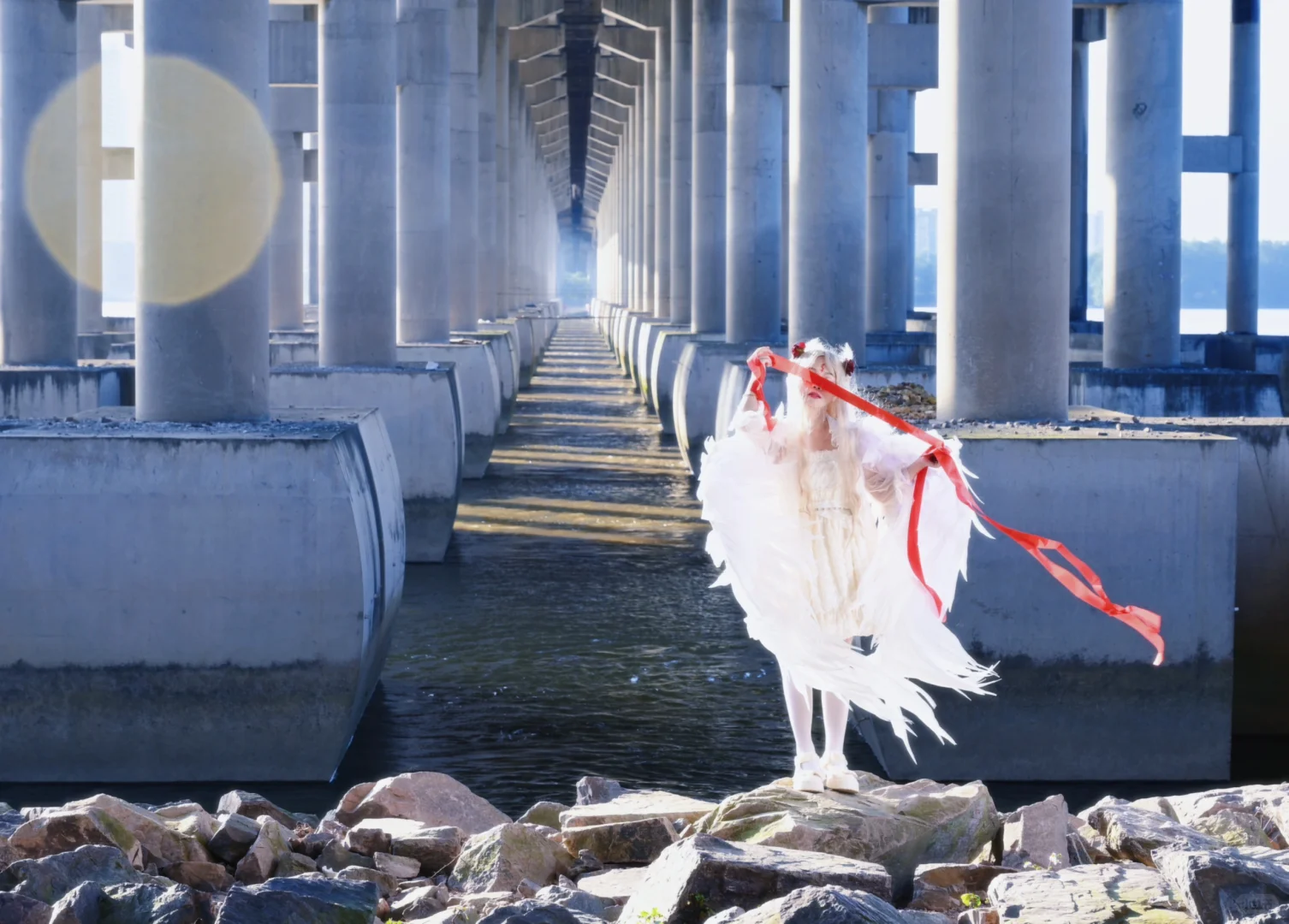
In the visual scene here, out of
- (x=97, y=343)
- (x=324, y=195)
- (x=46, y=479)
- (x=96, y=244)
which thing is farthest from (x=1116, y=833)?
(x=96, y=244)

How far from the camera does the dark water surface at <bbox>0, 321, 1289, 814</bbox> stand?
9.06 meters

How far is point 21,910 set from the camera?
5473 mm

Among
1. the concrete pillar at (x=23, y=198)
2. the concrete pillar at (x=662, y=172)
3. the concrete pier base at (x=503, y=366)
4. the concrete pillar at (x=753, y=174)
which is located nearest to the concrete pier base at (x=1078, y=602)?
the concrete pillar at (x=23, y=198)

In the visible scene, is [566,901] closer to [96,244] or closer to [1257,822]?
[1257,822]

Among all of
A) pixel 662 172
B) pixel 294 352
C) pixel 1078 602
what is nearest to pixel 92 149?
pixel 294 352

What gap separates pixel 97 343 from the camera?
23406mm

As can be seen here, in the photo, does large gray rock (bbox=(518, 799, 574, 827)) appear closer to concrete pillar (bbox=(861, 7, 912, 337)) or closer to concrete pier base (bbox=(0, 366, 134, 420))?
concrete pier base (bbox=(0, 366, 134, 420))

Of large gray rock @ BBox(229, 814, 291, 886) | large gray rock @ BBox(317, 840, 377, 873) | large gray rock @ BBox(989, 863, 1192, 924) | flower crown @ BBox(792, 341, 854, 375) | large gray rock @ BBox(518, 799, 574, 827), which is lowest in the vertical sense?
large gray rock @ BBox(518, 799, 574, 827)

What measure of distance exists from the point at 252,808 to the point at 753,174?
2122cm

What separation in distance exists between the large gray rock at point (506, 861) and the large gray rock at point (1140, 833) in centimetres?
195

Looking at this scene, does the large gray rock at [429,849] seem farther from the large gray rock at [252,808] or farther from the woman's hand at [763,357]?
the woman's hand at [763,357]

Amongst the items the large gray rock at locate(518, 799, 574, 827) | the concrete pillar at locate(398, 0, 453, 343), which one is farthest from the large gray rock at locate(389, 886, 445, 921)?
the concrete pillar at locate(398, 0, 453, 343)

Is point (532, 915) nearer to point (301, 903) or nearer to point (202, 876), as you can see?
point (301, 903)

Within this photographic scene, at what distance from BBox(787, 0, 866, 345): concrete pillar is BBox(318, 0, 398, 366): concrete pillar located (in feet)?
13.6
